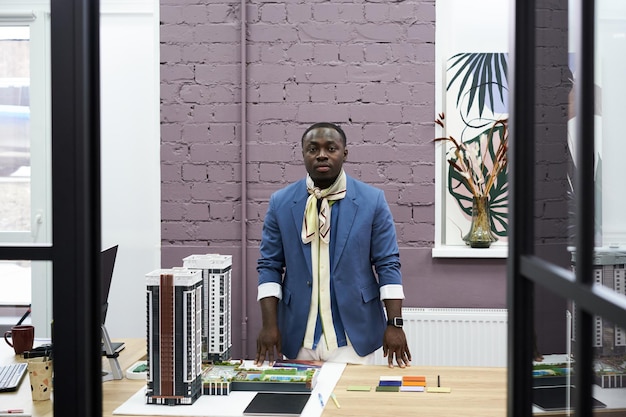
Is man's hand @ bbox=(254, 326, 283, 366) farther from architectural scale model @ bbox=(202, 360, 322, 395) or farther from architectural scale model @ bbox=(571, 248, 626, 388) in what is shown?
architectural scale model @ bbox=(571, 248, 626, 388)

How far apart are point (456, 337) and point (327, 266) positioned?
1032mm

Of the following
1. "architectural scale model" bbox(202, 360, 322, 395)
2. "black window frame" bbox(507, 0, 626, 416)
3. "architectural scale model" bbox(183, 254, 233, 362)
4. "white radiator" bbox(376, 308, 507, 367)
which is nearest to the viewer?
A: "black window frame" bbox(507, 0, 626, 416)

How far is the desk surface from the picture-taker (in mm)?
2090

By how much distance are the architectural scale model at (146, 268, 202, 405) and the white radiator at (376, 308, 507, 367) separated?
1.62 meters

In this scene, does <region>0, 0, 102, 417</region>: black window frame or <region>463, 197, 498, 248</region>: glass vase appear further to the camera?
<region>463, 197, 498, 248</region>: glass vase

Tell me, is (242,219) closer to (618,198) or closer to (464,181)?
(464,181)

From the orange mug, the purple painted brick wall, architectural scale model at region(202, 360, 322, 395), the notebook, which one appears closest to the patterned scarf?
architectural scale model at region(202, 360, 322, 395)

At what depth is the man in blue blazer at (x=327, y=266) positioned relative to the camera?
281 centimetres

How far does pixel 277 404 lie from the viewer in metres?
2.13

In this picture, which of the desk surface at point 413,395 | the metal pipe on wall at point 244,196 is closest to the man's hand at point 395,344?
the desk surface at point 413,395

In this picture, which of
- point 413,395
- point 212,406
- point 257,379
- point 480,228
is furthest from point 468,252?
point 212,406

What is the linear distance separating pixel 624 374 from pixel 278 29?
297 cm

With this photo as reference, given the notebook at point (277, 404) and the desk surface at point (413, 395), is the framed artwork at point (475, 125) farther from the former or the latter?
the notebook at point (277, 404)

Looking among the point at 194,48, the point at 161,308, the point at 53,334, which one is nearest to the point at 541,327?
the point at 53,334
